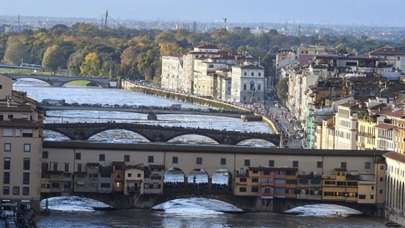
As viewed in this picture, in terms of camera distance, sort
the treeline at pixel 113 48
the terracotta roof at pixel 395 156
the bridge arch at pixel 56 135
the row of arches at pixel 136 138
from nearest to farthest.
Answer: the terracotta roof at pixel 395 156, the bridge arch at pixel 56 135, the row of arches at pixel 136 138, the treeline at pixel 113 48

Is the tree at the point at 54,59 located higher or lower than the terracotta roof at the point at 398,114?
higher

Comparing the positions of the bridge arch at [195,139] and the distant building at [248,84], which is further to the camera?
the distant building at [248,84]

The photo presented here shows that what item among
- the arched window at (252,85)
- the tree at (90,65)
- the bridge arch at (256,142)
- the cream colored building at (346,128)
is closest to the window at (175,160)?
the cream colored building at (346,128)

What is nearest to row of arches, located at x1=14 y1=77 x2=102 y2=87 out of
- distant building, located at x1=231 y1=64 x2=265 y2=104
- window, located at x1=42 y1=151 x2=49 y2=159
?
distant building, located at x1=231 y1=64 x2=265 y2=104

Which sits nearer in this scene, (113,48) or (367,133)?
(367,133)

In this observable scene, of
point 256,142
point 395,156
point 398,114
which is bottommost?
point 395,156

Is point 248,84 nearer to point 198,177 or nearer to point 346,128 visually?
point 346,128

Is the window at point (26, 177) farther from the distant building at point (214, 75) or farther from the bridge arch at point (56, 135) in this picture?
the distant building at point (214, 75)

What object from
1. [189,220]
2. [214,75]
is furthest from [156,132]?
[214,75]
